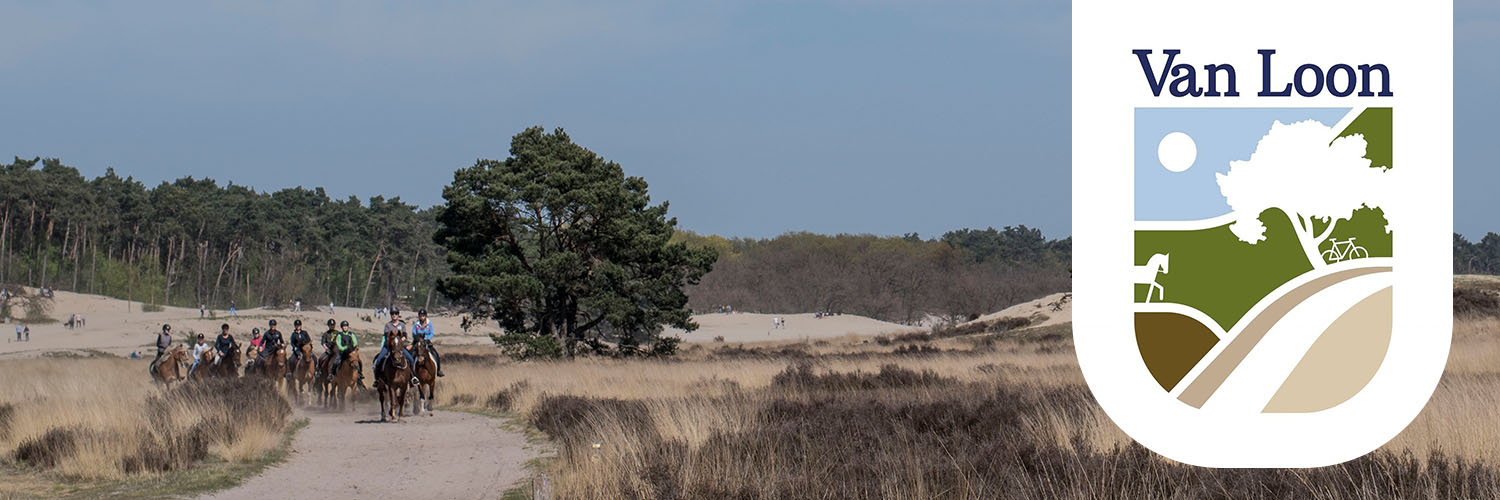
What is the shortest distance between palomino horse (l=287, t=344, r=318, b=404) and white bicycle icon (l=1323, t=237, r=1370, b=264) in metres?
22.8

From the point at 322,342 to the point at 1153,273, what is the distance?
1973 centimetres

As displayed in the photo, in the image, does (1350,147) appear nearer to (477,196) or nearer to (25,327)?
(477,196)

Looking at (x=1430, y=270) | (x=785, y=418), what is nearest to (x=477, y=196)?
(x=785, y=418)

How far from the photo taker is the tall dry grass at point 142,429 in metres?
14.8

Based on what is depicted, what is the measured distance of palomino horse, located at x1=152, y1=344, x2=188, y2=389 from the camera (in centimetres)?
2878

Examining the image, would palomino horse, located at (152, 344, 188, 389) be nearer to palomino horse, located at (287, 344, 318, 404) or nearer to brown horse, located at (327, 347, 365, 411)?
palomino horse, located at (287, 344, 318, 404)

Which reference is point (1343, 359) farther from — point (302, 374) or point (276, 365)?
point (276, 365)

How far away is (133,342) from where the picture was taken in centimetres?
7644

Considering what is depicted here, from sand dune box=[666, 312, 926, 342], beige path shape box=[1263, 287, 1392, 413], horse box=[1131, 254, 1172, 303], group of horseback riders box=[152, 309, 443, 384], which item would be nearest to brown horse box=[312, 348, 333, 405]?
group of horseback riders box=[152, 309, 443, 384]

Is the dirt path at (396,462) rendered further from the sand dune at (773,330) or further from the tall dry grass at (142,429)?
the sand dune at (773,330)

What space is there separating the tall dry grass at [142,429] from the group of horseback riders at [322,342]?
63.2 inches

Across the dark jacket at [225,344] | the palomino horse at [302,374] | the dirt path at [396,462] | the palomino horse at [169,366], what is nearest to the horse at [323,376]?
the palomino horse at [302,374]

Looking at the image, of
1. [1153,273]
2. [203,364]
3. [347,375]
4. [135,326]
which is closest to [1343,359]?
[1153,273]

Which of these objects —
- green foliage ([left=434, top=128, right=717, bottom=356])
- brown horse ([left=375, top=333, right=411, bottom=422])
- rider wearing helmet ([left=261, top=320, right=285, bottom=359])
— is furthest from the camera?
green foliage ([left=434, top=128, right=717, bottom=356])
